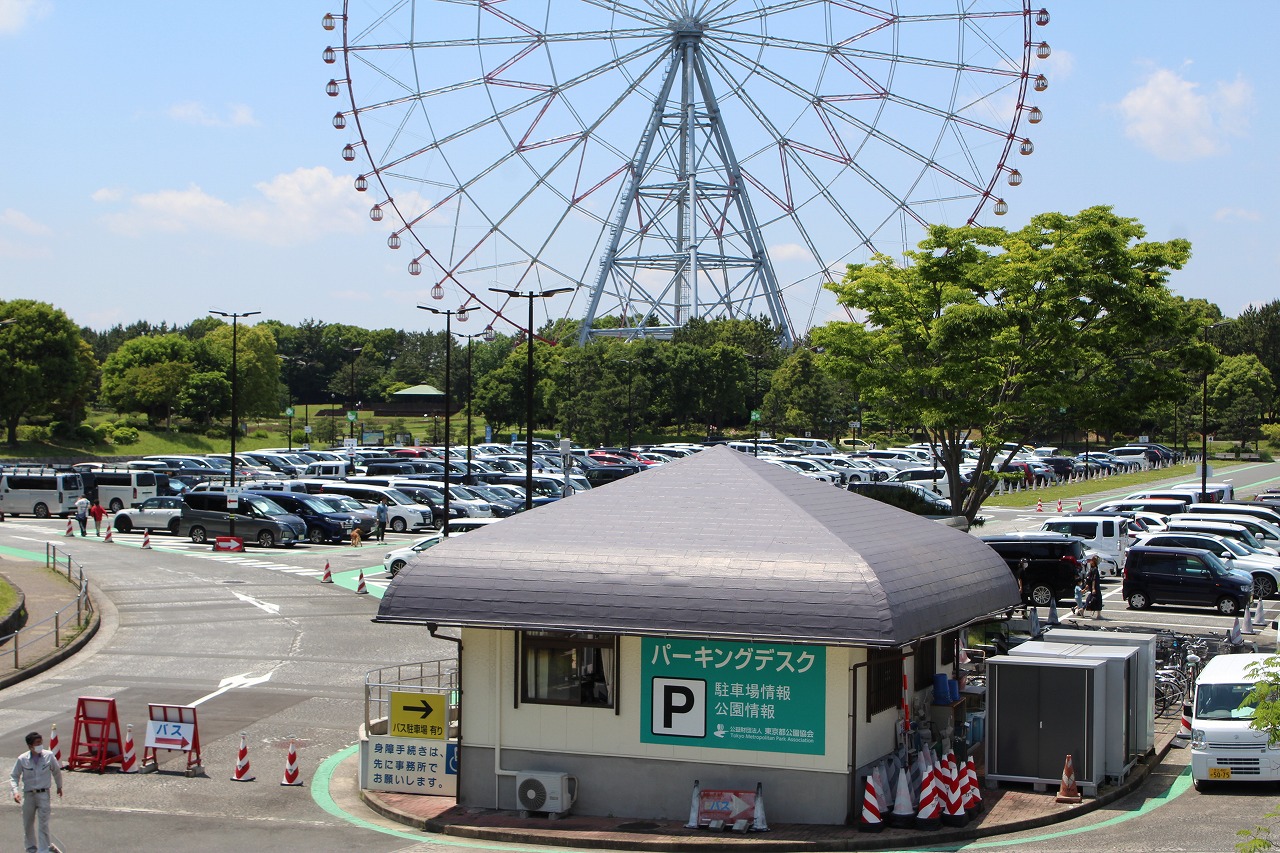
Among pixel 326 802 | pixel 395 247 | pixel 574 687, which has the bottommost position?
pixel 326 802

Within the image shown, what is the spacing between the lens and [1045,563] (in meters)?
32.5

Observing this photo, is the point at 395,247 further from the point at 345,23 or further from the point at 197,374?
the point at 197,374

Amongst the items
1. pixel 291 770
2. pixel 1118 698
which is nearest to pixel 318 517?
pixel 291 770

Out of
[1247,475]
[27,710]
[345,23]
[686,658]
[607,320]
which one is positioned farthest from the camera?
[607,320]

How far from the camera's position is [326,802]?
16.9 m

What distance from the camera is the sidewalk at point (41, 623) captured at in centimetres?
2512

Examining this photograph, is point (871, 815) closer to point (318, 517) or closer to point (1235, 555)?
point (1235, 555)

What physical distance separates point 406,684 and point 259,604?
13381mm

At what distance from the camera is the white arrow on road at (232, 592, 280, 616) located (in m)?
31.8

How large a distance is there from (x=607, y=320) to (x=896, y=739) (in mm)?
142072

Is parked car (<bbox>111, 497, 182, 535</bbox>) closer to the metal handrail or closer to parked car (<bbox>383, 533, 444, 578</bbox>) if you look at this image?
parked car (<bbox>383, 533, 444, 578</bbox>)

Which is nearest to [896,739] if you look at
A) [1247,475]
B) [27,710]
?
[27,710]

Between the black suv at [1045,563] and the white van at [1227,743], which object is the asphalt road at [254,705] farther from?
the black suv at [1045,563]

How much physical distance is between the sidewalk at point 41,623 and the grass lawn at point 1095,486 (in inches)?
1615
